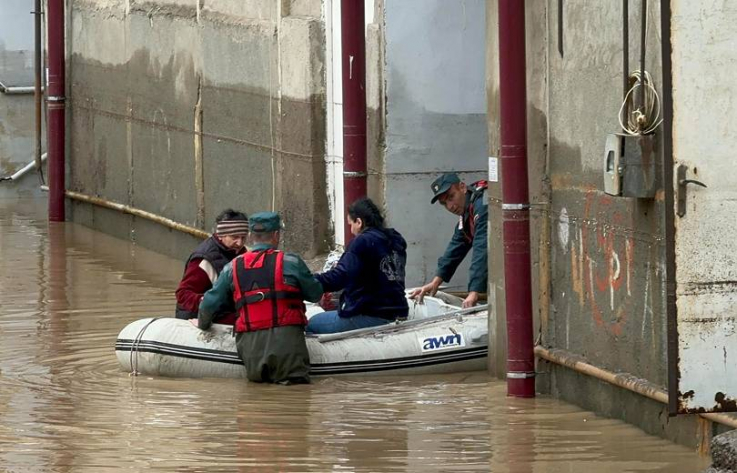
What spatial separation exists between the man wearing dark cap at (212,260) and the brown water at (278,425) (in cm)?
65

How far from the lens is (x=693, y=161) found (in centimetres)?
822

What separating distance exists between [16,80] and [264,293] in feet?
45.6

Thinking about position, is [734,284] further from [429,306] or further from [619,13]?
[429,306]

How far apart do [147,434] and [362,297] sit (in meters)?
2.56

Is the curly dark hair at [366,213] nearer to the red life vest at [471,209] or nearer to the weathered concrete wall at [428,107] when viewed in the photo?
the red life vest at [471,209]

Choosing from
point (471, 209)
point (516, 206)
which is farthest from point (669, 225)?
point (471, 209)

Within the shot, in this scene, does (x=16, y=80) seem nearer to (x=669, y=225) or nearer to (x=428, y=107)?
(x=428, y=107)

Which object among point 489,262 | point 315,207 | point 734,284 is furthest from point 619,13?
point 315,207

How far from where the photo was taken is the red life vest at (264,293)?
1098cm

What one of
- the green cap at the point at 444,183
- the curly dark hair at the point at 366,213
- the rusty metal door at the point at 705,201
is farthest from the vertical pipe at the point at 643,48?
the green cap at the point at 444,183

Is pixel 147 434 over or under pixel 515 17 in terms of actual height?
under

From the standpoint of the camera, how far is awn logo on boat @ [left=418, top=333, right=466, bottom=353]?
1134cm

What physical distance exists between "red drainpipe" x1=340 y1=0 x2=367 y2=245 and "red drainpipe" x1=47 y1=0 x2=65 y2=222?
9.58 metres

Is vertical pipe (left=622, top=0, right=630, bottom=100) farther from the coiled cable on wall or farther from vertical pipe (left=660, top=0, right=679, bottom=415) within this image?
vertical pipe (left=660, top=0, right=679, bottom=415)
